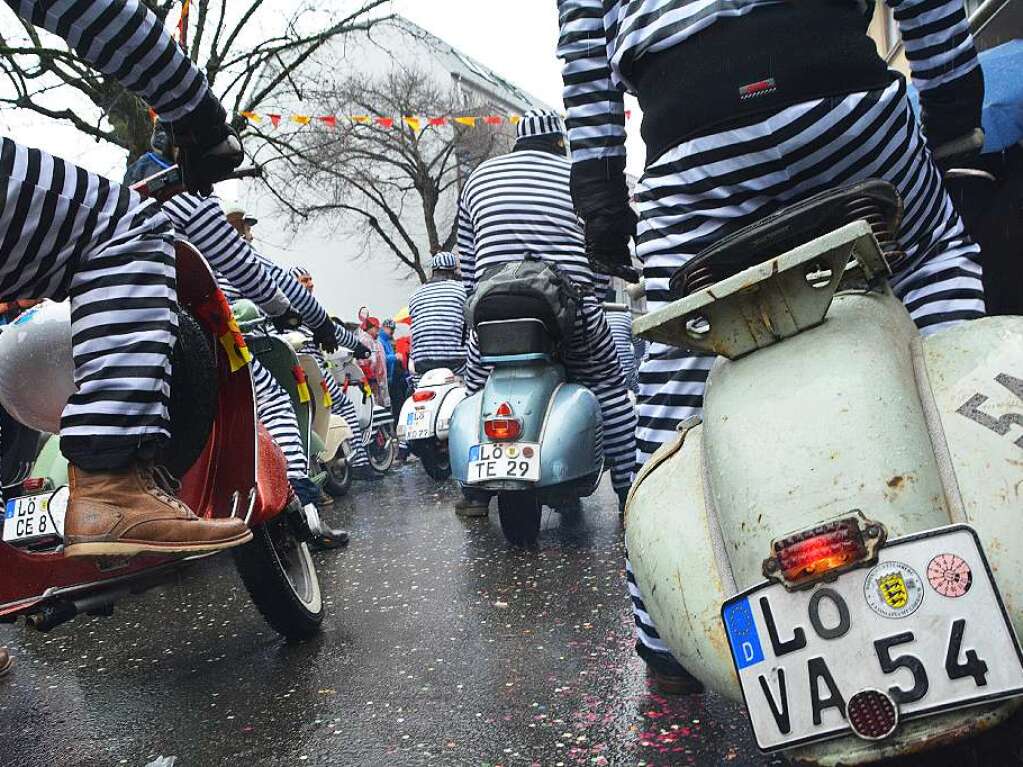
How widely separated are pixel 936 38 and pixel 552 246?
10.3 ft

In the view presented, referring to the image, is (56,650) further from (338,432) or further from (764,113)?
(338,432)

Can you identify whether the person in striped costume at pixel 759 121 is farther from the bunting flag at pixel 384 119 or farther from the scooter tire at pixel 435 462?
the bunting flag at pixel 384 119

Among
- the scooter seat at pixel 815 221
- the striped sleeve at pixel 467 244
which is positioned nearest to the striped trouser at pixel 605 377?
the striped sleeve at pixel 467 244

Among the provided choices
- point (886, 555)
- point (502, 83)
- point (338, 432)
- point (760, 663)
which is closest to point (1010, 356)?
point (886, 555)

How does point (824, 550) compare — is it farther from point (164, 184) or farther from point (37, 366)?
point (37, 366)

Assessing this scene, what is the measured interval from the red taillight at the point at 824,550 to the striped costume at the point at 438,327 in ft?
24.9

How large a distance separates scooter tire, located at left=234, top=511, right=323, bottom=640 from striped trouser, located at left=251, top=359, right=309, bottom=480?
170 cm

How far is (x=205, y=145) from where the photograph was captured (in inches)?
103

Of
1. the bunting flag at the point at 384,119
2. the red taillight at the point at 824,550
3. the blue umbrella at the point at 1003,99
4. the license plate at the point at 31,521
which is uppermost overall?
the bunting flag at the point at 384,119

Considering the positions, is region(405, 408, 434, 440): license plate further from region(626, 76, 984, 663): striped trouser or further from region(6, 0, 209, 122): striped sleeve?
region(626, 76, 984, 663): striped trouser

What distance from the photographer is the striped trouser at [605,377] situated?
4.86m

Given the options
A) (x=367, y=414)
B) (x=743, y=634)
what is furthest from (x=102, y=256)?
(x=367, y=414)

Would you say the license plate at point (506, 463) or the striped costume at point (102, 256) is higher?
the striped costume at point (102, 256)

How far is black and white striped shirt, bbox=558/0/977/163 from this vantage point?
77.9 inches
